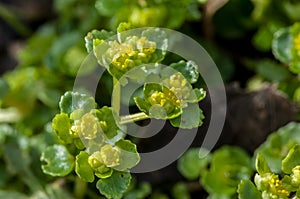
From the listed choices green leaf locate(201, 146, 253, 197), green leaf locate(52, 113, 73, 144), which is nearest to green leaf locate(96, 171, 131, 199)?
green leaf locate(52, 113, 73, 144)

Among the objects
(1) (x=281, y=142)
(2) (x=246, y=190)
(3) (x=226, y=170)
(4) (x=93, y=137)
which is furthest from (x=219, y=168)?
(4) (x=93, y=137)

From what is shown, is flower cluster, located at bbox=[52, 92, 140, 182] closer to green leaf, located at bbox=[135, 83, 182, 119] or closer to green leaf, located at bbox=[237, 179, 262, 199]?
green leaf, located at bbox=[135, 83, 182, 119]

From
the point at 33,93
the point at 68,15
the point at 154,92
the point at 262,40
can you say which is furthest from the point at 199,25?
the point at 154,92

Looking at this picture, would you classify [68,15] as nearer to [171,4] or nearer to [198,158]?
[171,4]

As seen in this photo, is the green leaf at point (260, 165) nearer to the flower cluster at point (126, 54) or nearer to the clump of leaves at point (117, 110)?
the clump of leaves at point (117, 110)

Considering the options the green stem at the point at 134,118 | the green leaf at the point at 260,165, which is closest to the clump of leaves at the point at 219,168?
the green leaf at the point at 260,165

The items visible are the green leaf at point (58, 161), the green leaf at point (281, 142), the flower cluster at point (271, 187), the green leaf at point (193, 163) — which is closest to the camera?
the flower cluster at point (271, 187)
